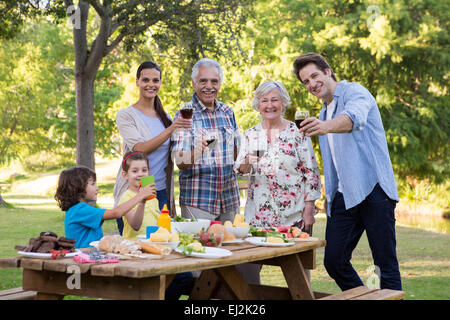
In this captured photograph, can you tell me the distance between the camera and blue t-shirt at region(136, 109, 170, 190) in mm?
4816

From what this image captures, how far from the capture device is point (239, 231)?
3994 millimetres

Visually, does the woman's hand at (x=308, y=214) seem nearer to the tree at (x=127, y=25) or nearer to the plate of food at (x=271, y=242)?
the plate of food at (x=271, y=242)

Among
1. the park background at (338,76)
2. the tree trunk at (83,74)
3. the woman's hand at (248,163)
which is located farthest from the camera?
the park background at (338,76)

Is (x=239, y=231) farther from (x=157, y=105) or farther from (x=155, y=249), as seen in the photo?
(x=157, y=105)

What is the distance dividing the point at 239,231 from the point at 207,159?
95 cm

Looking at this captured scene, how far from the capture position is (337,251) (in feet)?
14.0

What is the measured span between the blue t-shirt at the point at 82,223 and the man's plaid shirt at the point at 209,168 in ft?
3.20

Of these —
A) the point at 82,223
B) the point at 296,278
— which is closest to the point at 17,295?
the point at 82,223

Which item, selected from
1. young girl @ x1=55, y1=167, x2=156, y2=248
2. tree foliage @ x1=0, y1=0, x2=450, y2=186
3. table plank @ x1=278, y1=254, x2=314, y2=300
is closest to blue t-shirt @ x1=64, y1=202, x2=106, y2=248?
young girl @ x1=55, y1=167, x2=156, y2=248

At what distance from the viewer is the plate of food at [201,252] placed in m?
3.21

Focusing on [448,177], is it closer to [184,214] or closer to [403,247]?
[403,247]

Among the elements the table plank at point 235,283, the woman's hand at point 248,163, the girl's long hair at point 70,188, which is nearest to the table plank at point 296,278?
the table plank at point 235,283

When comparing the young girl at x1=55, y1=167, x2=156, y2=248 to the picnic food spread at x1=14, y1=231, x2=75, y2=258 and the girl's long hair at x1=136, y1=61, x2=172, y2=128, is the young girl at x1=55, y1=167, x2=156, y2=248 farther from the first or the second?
the girl's long hair at x1=136, y1=61, x2=172, y2=128
